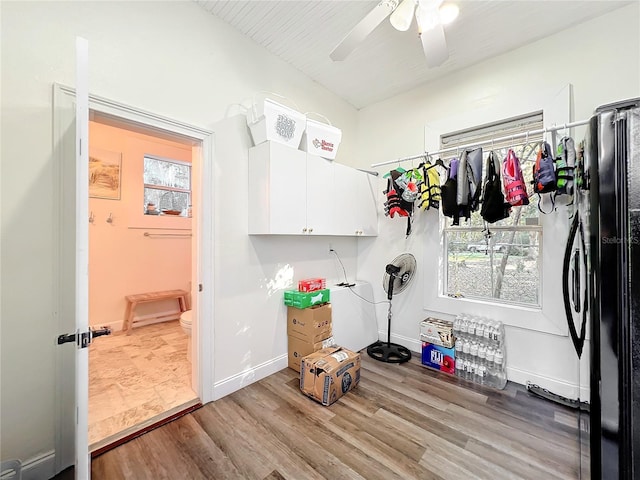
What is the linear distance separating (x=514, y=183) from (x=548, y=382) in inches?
65.2

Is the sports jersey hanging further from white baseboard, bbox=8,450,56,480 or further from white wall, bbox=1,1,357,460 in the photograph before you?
white baseboard, bbox=8,450,56,480

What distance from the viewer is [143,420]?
6.09ft

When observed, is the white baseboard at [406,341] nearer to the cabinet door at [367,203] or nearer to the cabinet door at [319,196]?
the cabinet door at [367,203]

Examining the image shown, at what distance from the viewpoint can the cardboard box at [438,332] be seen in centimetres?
251

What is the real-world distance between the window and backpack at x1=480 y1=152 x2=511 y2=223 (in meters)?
0.28

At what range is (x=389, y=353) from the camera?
112 inches

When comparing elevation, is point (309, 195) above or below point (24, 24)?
below

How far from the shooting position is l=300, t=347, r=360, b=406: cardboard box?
6.67 feet

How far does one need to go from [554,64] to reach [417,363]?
2.89 metres

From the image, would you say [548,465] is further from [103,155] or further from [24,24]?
[103,155]

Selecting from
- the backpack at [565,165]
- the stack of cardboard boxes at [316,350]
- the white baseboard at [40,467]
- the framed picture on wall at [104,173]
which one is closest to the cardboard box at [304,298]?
the stack of cardboard boxes at [316,350]

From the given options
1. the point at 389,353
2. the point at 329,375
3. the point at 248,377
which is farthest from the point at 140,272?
the point at 389,353

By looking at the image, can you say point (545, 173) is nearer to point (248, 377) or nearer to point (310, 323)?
point (310, 323)

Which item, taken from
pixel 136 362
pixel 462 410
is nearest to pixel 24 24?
pixel 136 362
